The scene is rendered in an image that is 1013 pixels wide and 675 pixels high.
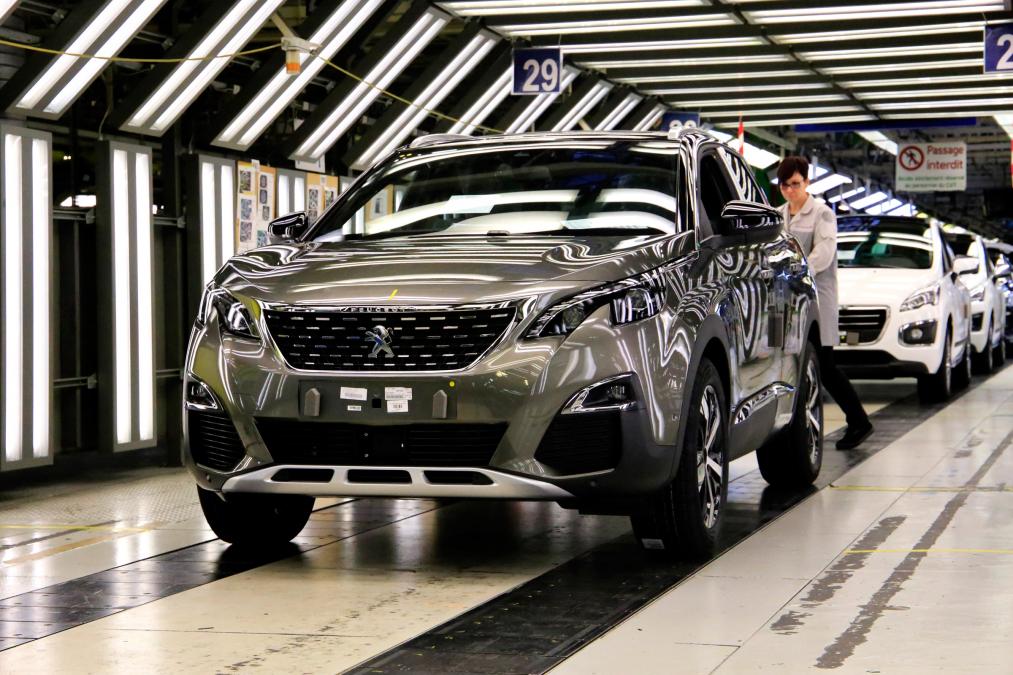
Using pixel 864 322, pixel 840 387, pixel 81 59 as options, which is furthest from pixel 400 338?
pixel 864 322

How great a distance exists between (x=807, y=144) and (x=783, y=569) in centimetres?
2785

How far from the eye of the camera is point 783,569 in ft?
21.3

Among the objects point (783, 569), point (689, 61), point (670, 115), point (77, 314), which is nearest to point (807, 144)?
point (670, 115)

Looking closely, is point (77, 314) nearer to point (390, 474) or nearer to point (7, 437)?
point (7, 437)

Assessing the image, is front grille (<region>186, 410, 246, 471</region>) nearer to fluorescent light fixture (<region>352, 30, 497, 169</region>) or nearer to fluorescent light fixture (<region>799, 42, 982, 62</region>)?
fluorescent light fixture (<region>352, 30, 497, 169</region>)

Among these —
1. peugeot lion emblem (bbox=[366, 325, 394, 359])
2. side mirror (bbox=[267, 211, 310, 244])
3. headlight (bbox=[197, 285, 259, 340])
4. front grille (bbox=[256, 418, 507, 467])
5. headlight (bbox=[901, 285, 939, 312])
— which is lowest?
front grille (bbox=[256, 418, 507, 467])

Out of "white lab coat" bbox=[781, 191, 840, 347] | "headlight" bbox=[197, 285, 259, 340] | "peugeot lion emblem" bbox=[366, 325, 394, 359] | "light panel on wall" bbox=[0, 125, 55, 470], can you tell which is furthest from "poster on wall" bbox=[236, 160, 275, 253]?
"peugeot lion emblem" bbox=[366, 325, 394, 359]

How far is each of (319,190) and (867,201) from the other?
3603cm

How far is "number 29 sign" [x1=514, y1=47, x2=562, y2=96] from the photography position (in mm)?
15922

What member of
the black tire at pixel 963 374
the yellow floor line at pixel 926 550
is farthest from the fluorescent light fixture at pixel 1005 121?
the yellow floor line at pixel 926 550

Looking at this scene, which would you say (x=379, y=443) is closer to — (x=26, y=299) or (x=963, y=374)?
(x=26, y=299)

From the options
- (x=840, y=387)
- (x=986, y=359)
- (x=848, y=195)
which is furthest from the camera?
(x=848, y=195)

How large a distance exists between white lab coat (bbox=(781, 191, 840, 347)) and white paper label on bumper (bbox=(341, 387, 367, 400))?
5052mm

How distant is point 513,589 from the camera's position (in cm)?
612
